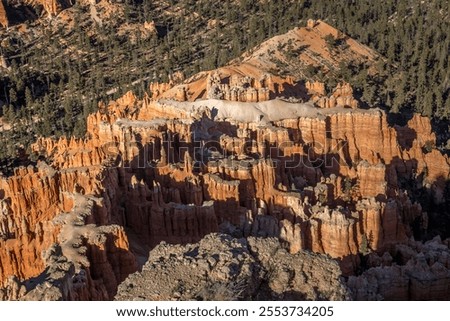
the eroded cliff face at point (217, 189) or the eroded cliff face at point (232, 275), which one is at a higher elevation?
the eroded cliff face at point (232, 275)

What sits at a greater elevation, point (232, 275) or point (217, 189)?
point (232, 275)

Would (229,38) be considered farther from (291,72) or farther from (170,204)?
(170,204)

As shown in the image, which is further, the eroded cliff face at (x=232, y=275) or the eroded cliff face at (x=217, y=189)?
the eroded cliff face at (x=217, y=189)

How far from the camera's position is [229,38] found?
74.9 meters

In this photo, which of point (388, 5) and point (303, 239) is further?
point (388, 5)

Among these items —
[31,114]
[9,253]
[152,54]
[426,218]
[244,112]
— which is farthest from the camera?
[152,54]

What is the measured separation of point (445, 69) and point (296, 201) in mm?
36683

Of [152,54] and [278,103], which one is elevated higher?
[278,103]

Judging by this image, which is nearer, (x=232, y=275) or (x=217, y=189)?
(x=232, y=275)

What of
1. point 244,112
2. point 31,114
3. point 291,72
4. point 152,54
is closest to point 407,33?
point 291,72

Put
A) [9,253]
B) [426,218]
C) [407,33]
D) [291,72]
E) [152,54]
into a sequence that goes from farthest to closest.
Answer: [152,54]
[407,33]
[291,72]
[426,218]
[9,253]

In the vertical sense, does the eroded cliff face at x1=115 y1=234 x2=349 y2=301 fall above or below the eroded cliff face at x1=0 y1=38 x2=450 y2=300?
above

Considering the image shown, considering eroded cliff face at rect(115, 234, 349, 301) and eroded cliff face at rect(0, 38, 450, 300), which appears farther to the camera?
eroded cliff face at rect(0, 38, 450, 300)

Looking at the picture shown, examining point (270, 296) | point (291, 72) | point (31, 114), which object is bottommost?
point (31, 114)
